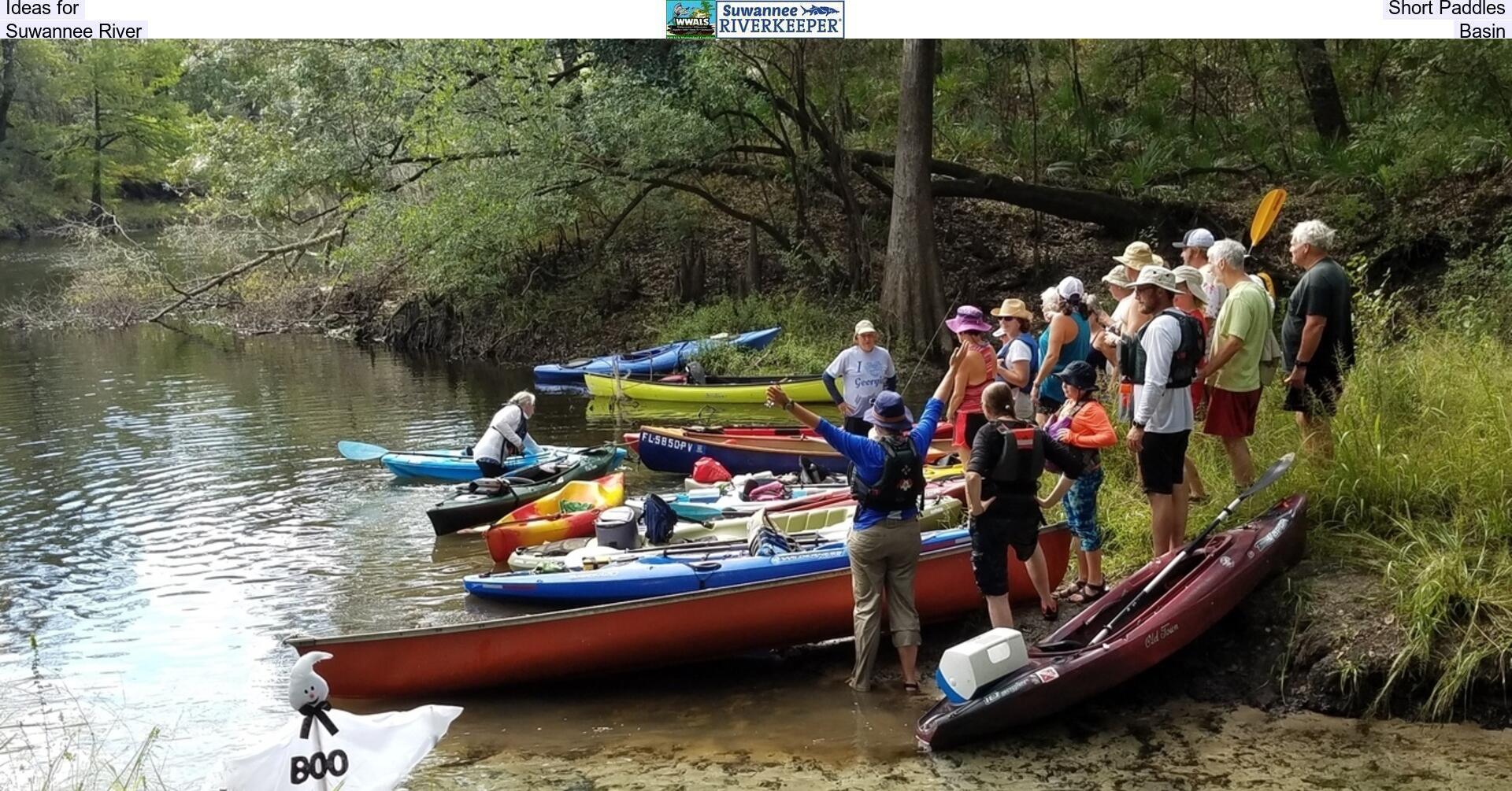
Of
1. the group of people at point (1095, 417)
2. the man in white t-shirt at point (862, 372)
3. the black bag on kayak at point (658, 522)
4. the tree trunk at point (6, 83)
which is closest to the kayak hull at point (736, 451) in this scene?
the man in white t-shirt at point (862, 372)

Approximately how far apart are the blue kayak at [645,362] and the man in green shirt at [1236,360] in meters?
13.0

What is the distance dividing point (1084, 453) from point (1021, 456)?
27.8 inches

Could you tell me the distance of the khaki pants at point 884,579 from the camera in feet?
22.5

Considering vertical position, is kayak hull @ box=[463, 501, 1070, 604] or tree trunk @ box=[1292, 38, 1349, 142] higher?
tree trunk @ box=[1292, 38, 1349, 142]

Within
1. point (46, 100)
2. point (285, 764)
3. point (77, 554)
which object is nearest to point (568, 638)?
point (285, 764)

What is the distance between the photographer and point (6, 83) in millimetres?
44562

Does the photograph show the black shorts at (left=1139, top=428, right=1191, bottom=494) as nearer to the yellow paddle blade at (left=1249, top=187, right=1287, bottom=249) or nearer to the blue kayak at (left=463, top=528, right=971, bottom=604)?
the blue kayak at (left=463, top=528, right=971, bottom=604)

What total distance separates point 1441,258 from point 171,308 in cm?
2249

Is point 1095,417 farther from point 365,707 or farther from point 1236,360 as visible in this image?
point 365,707

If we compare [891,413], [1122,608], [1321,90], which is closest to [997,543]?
[1122,608]

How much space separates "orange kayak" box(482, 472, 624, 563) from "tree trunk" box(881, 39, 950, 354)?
8.52 meters

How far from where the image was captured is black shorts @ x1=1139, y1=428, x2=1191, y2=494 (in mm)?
7023

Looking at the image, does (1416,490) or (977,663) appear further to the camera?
(1416,490)

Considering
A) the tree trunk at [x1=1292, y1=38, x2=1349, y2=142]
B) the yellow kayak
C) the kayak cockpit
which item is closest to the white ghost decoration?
the kayak cockpit
